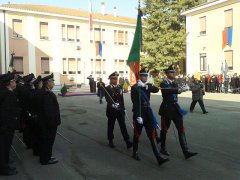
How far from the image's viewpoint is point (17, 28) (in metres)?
36.5

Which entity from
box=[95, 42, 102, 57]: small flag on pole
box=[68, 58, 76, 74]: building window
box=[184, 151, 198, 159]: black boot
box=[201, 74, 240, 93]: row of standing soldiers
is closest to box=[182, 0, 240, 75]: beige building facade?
box=[201, 74, 240, 93]: row of standing soldiers

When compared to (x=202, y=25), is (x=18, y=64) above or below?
below

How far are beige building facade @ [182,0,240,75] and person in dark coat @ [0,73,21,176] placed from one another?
82.4ft

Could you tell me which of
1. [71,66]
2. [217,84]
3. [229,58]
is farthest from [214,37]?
[71,66]

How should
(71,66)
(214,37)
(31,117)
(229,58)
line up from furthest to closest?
(71,66), (214,37), (229,58), (31,117)

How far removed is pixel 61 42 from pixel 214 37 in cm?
1767

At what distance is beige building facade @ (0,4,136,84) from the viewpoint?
3622cm

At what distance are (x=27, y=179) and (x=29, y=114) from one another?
252 cm

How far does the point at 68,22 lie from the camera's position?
131ft

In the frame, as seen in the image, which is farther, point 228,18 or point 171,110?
point 228,18

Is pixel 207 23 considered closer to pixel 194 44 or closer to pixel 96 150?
pixel 194 44

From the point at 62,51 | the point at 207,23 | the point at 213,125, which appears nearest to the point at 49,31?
the point at 62,51

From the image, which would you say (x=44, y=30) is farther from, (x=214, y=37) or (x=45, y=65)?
(x=214, y=37)

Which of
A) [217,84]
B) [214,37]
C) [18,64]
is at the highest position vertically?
[214,37]
